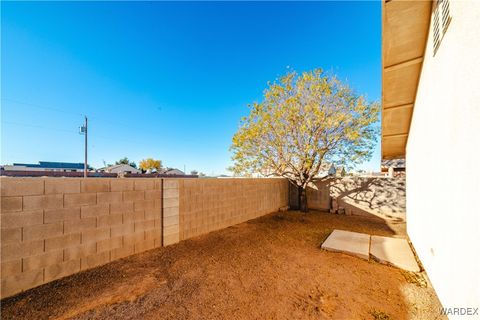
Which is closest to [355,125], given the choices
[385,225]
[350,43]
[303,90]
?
[303,90]

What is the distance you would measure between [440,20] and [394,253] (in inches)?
164

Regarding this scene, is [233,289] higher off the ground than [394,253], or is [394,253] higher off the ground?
[233,289]

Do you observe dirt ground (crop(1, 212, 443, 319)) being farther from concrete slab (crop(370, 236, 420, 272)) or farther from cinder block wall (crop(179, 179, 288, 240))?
cinder block wall (crop(179, 179, 288, 240))

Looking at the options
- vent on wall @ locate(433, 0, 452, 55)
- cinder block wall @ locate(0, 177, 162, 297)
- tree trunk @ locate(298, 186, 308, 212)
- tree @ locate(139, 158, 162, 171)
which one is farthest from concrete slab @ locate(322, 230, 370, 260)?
tree @ locate(139, 158, 162, 171)

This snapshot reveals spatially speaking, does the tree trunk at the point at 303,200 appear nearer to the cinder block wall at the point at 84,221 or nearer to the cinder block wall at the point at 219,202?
the cinder block wall at the point at 219,202

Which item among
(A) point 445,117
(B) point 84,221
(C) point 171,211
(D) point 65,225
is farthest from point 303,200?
(D) point 65,225

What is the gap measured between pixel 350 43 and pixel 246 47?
533cm

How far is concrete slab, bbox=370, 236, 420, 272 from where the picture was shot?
324cm

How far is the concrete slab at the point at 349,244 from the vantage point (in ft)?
12.4

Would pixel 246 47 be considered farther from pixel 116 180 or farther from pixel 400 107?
pixel 116 180

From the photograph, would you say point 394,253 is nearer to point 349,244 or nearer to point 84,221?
point 349,244

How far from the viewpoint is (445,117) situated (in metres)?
2.22

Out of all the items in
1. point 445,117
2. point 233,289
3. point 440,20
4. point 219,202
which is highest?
point 440,20

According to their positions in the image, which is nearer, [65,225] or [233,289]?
[233,289]
